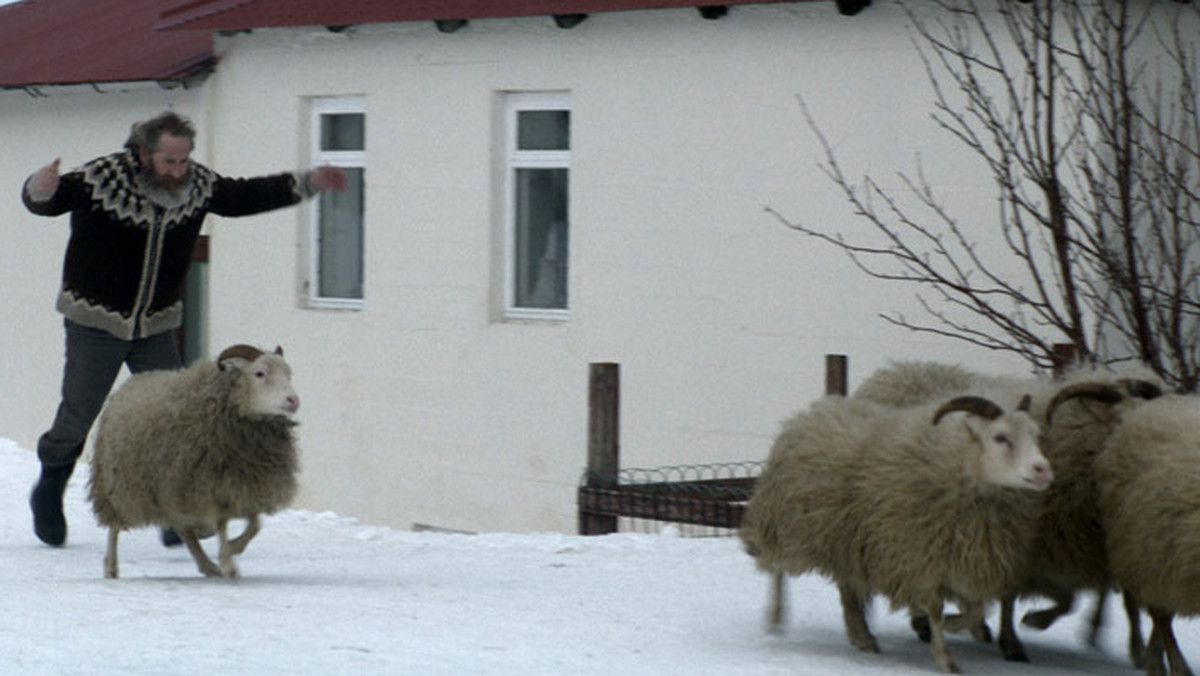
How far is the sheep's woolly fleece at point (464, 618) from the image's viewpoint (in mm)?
6227

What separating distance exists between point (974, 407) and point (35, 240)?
12.5 metres

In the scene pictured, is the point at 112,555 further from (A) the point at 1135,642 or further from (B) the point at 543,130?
(B) the point at 543,130

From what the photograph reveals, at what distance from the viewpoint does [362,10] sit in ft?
45.9

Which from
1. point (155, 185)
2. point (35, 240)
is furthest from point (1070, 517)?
point (35, 240)

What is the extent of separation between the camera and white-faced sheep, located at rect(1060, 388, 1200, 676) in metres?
6.15

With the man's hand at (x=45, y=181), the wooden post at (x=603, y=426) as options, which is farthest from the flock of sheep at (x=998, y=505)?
the wooden post at (x=603, y=426)

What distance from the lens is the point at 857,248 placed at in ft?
36.4

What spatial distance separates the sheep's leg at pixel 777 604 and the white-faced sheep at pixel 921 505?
0.82ft

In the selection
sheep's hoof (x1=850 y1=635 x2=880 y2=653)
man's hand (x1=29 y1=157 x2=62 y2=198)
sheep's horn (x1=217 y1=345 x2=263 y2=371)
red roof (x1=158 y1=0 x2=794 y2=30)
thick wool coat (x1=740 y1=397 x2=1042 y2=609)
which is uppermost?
red roof (x1=158 y1=0 x2=794 y2=30)

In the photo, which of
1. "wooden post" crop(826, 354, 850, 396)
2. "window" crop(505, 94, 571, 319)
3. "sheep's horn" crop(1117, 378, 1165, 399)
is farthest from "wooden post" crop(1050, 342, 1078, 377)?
"window" crop(505, 94, 571, 319)

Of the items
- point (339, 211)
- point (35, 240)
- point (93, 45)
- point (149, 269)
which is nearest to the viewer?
point (149, 269)

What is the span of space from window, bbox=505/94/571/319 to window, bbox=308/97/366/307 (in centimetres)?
140

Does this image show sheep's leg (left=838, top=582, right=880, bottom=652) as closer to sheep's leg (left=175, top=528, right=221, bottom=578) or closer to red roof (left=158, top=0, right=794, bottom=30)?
sheep's leg (left=175, top=528, right=221, bottom=578)

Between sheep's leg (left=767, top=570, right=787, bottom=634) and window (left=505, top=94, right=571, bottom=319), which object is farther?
window (left=505, top=94, right=571, bottom=319)
